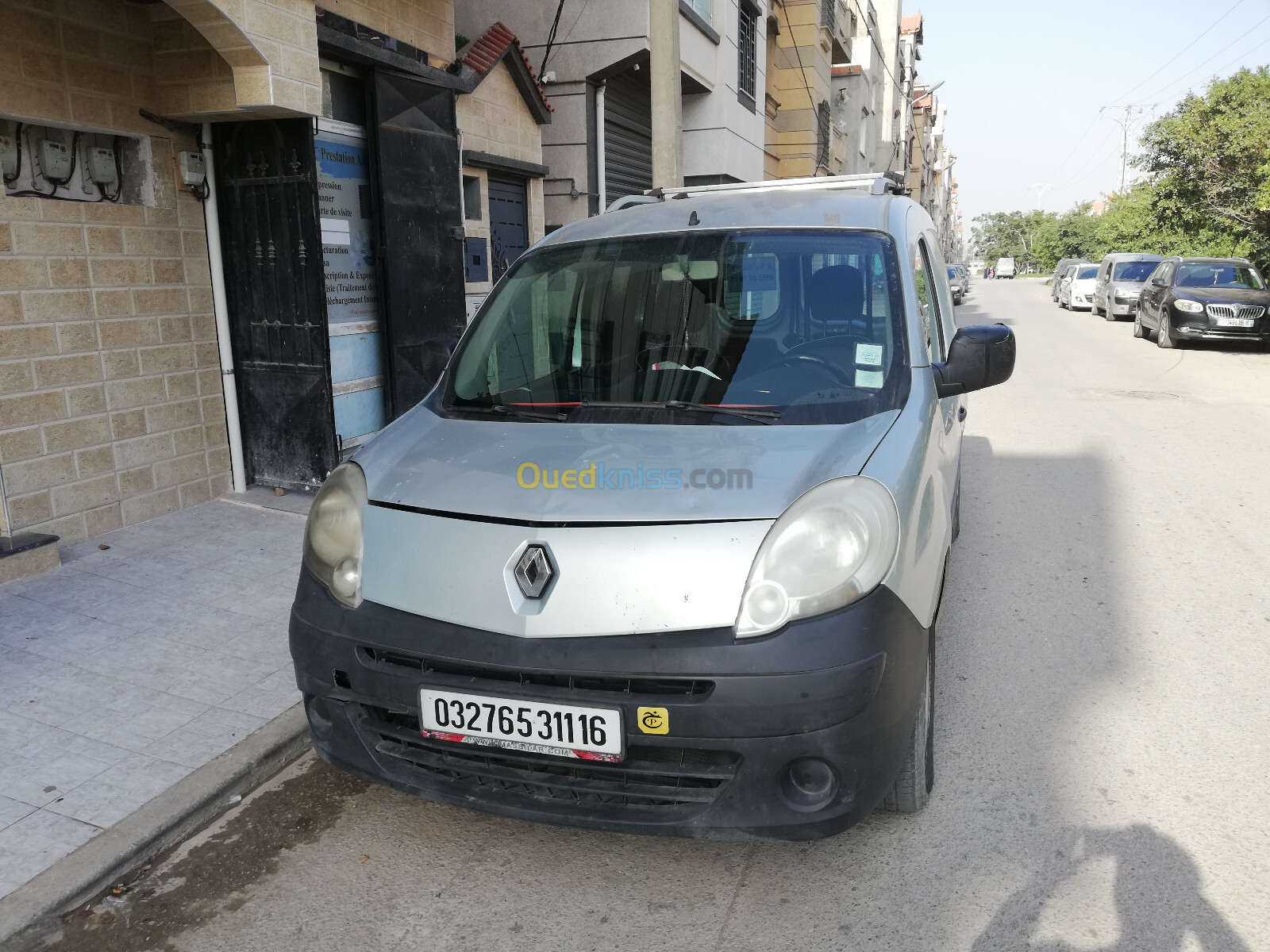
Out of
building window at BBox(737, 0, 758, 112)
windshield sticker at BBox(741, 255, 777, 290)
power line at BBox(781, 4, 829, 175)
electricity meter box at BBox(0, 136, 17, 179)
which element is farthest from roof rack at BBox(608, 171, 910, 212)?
power line at BBox(781, 4, 829, 175)

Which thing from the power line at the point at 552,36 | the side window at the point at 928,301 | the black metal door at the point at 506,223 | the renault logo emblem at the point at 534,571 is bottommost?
the renault logo emblem at the point at 534,571

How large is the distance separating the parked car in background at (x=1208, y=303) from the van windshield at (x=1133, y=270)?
5560 millimetres

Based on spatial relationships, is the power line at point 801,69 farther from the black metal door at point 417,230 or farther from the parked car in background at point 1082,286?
the black metal door at point 417,230

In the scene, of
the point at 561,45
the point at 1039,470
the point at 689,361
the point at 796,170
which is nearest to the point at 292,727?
the point at 689,361

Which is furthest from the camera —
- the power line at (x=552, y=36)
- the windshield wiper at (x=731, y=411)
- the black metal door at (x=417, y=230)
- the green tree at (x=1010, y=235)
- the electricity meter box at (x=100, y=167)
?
the green tree at (x=1010, y=235)

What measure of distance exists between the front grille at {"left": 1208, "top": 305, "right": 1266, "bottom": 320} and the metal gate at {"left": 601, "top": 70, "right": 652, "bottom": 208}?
10039 millimetres

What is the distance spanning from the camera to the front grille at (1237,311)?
16.7 metres

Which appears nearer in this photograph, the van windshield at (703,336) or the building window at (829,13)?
the van windshield at (703,336)

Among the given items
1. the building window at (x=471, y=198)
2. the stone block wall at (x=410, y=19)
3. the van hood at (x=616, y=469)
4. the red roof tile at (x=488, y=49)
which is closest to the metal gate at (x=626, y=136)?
the red roof tile at (x=488, y=49)

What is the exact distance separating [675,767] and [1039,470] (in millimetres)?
6450

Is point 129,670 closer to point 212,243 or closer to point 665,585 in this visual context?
point 665,585

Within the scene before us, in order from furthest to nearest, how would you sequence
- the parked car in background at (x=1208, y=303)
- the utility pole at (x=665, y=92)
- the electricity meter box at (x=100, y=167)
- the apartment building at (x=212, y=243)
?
the parked car in background at (x=1208, y=303) → the utility pole at (x=665, y=92) → the electricity meter box at (x=100, y=167) → the apartment building at (x=212, y=243)

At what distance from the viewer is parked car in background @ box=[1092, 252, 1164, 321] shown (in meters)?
24.5

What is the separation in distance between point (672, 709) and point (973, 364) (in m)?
1.83
